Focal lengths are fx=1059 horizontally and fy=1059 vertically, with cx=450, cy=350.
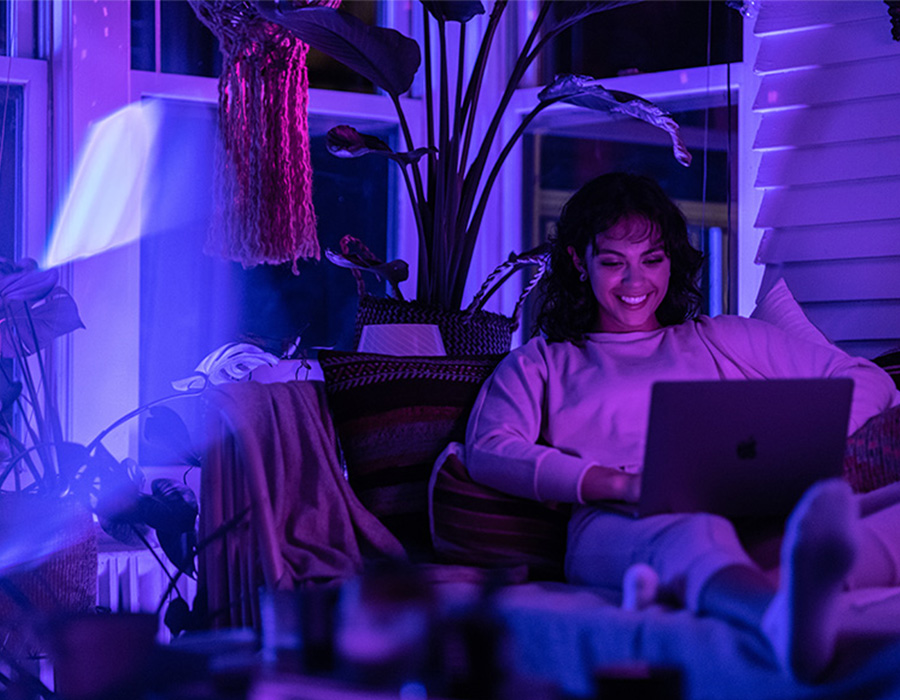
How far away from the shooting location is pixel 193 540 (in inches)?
89.4

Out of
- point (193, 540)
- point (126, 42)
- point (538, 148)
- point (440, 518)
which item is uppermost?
point (126, 42)

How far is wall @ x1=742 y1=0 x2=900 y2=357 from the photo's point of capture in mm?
2623

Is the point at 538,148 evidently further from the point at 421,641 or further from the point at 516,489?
the point at 421,641

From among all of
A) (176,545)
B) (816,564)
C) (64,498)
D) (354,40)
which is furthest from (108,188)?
(816,564)

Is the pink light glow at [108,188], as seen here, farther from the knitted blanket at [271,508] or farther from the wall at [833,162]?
the wall at [833,162]

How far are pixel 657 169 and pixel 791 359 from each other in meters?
1.43

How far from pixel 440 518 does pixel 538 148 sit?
1857 mm

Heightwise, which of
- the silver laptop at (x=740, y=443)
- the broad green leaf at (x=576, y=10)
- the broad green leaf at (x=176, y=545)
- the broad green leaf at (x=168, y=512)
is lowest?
the broad green leaf at (x=176, y=545)

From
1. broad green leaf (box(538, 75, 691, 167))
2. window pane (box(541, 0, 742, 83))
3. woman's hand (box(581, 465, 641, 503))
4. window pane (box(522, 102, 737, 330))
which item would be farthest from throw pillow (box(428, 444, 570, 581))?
window pane (box(541, 0, 742, 83))

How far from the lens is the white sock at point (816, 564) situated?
1.07 meters

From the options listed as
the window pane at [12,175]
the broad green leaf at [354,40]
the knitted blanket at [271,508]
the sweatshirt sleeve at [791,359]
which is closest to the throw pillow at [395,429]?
the knitted blanket at [271,508]

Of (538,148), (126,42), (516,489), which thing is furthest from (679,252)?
(126,42)

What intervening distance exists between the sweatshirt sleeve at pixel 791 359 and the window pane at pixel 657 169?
994 millimetres

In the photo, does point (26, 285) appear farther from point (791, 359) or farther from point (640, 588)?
point (791, 359)
